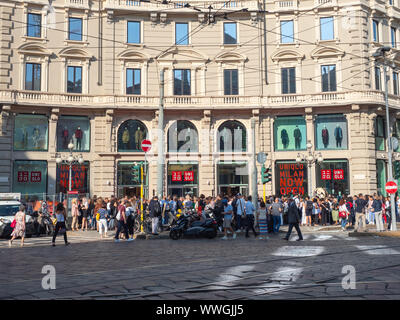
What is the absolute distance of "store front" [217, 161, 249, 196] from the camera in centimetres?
3119

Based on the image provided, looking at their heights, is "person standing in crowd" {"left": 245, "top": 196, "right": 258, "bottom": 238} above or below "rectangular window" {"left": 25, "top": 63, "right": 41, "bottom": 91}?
below

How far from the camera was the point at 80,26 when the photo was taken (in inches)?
1228

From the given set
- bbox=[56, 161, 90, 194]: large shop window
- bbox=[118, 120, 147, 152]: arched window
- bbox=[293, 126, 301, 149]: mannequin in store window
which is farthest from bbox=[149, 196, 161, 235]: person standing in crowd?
bbox=[293, 126, 301, 149]: mannequin in store window

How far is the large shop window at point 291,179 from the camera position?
3080 centimetres

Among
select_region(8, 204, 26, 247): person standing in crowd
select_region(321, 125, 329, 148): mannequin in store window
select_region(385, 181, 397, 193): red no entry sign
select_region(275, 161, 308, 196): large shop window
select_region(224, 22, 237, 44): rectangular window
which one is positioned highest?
select_region(224, 22, 237, 44): rectangular window

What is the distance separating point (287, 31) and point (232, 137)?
29.0 feet

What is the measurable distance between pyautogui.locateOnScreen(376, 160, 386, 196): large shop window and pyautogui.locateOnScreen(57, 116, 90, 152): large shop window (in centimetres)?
2060

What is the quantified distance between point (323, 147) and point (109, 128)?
15.2 m

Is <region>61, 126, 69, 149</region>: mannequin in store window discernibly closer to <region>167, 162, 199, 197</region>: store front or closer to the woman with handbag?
<region>167, 162, 199, 197</region>: store front

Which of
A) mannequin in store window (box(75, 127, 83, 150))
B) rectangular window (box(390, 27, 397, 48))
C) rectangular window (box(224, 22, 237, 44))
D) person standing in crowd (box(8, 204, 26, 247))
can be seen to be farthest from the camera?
rectangular window (box(390, 27, 397, 48))

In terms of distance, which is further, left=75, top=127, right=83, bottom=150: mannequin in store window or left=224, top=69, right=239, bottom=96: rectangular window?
left=224, top=69, right=239, bottom=96: rectangular window
